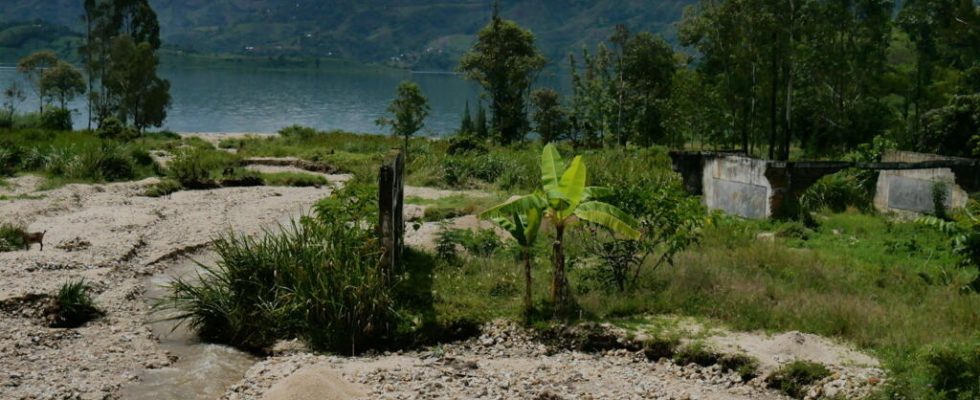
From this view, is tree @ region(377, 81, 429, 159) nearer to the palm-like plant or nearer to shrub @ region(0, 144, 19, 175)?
shrub @ region(0, 144, 19, 175)

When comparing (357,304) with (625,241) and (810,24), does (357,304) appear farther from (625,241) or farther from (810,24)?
(810,24)

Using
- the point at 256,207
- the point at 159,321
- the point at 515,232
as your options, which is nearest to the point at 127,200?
the point at 256,207

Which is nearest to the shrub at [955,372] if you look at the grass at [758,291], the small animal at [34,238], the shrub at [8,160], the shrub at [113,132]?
the grass at [758,291]

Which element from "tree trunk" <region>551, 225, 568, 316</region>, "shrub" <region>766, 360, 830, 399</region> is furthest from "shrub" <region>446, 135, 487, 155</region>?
"shrub" <region>766, 360, 830, 399</region>

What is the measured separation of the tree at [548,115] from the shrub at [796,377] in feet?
136

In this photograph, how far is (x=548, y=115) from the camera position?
50.6m

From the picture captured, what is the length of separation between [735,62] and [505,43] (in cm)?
1533

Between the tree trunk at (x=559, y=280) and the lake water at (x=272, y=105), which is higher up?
the lake water at (x=272, y=105)

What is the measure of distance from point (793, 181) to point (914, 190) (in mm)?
3357

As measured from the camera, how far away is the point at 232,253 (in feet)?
37.1

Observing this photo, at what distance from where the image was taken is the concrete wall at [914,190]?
60.7 ft

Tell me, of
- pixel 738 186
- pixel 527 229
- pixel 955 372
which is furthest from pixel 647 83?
pixel 955 372

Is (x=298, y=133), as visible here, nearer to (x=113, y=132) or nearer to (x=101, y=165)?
(x=113, y=132)

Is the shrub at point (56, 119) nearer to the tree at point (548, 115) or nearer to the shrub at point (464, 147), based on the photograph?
the shrub at point (464, 147)
